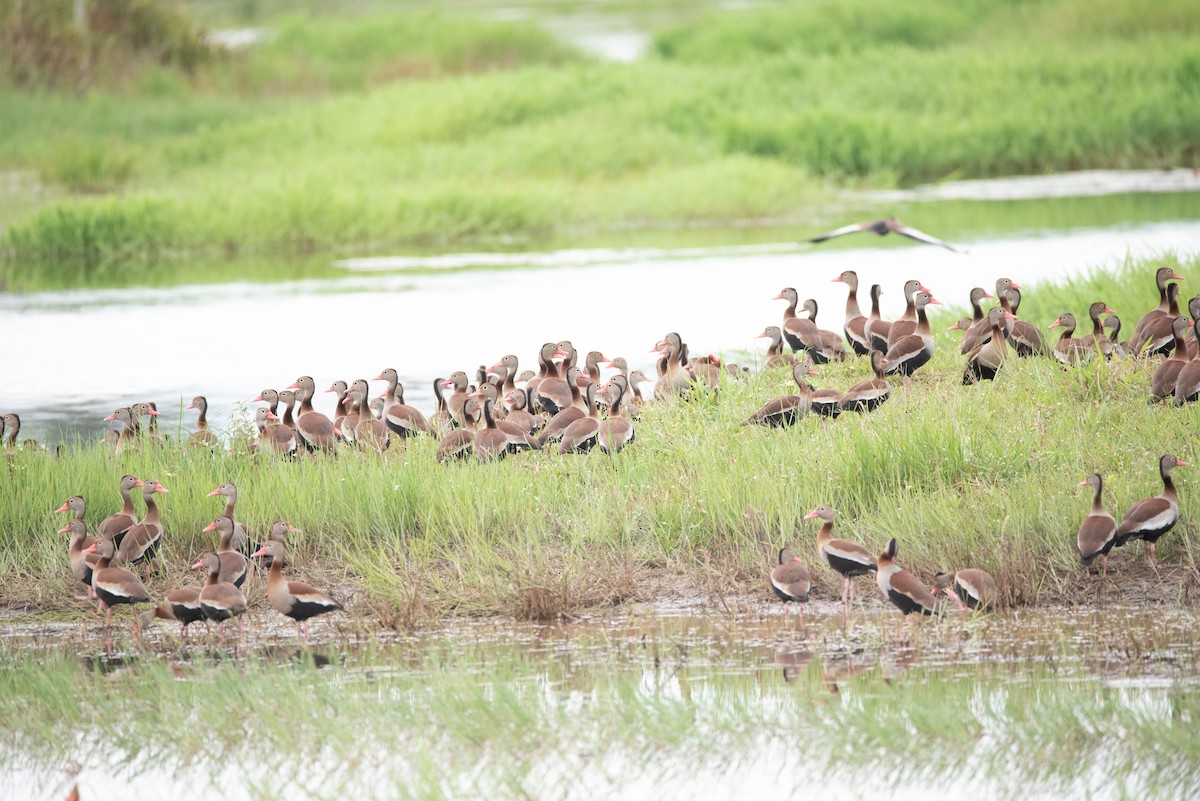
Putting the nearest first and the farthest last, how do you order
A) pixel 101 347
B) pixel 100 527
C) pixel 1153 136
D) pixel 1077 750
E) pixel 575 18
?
pixel 1077 750, pixel 100 527, pixel 101 347, pixel 1153 136, pixel 575 18

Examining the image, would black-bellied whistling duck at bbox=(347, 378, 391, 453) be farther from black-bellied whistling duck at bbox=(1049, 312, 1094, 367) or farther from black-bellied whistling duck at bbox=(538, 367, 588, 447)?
black-bellied whistling duck at bbox=(1049, 312, 1094, 367)

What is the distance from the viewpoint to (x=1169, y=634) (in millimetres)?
6996

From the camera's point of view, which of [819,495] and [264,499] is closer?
[819,495]

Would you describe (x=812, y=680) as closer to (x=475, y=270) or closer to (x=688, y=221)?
→ (x=475, y=270)

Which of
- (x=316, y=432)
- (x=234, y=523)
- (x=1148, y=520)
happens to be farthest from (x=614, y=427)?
(x=1148, y=520)

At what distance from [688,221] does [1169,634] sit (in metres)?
21.0

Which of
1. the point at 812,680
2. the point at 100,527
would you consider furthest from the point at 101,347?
the point at 812,680

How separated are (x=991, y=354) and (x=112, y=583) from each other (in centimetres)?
572

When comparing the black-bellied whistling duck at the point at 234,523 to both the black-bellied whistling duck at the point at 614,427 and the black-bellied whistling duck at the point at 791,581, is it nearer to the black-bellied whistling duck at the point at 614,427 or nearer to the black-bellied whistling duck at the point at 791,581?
the black-bellied whistling duck at the point at 614,427

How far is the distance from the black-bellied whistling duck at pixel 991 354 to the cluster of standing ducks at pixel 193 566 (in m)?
4.64

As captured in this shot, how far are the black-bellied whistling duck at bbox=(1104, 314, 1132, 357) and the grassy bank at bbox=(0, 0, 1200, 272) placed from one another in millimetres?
15944

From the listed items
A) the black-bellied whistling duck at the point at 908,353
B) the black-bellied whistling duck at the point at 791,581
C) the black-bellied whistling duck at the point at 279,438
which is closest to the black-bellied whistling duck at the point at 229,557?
the black-bellied whistling duck at the point at 279,438

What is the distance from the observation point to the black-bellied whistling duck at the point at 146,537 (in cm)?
859

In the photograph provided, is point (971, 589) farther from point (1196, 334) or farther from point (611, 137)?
point (611, 137)
